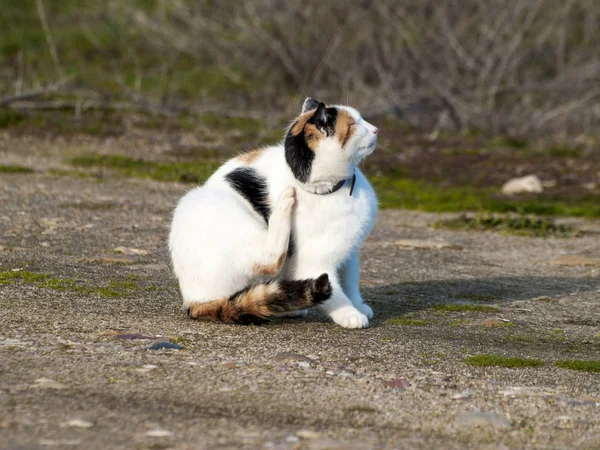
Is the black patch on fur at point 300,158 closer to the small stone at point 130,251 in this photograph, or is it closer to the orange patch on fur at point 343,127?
the orange patch on fur at point 343,127

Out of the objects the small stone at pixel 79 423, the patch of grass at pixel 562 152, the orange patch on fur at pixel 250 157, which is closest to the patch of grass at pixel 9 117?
the patch of grass at pixel 562 152

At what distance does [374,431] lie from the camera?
3215mm

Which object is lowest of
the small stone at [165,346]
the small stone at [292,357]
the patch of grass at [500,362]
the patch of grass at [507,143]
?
the patch of grass at [500,362]

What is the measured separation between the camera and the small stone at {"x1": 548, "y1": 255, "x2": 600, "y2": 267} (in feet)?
24.1

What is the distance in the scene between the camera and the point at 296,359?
13.2ft

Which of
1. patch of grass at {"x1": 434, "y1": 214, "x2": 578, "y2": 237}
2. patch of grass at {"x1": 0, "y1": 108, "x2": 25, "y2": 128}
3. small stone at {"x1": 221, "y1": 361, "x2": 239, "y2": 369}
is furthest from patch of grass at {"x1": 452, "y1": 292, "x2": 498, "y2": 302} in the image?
patch of grass at {"x1": 0, "y1": 108, "x2": 25, "y2": 128}

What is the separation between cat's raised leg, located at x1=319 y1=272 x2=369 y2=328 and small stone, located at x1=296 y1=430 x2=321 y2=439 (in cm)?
155

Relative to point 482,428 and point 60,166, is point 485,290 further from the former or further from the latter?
point 60,166

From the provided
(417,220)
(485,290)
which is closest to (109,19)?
(417,220)

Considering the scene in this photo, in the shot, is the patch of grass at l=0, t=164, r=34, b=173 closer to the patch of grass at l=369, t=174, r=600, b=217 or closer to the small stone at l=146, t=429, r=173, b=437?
the patch of grass at l=369, t=174, r=600, b=217

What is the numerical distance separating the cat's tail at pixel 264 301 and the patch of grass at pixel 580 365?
1.14 m

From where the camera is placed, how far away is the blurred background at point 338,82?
11.8m

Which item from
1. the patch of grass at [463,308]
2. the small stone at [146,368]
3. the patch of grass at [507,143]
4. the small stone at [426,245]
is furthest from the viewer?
the patch of grass at [507,143]

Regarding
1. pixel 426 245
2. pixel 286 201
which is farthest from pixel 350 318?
pixel 426 245
